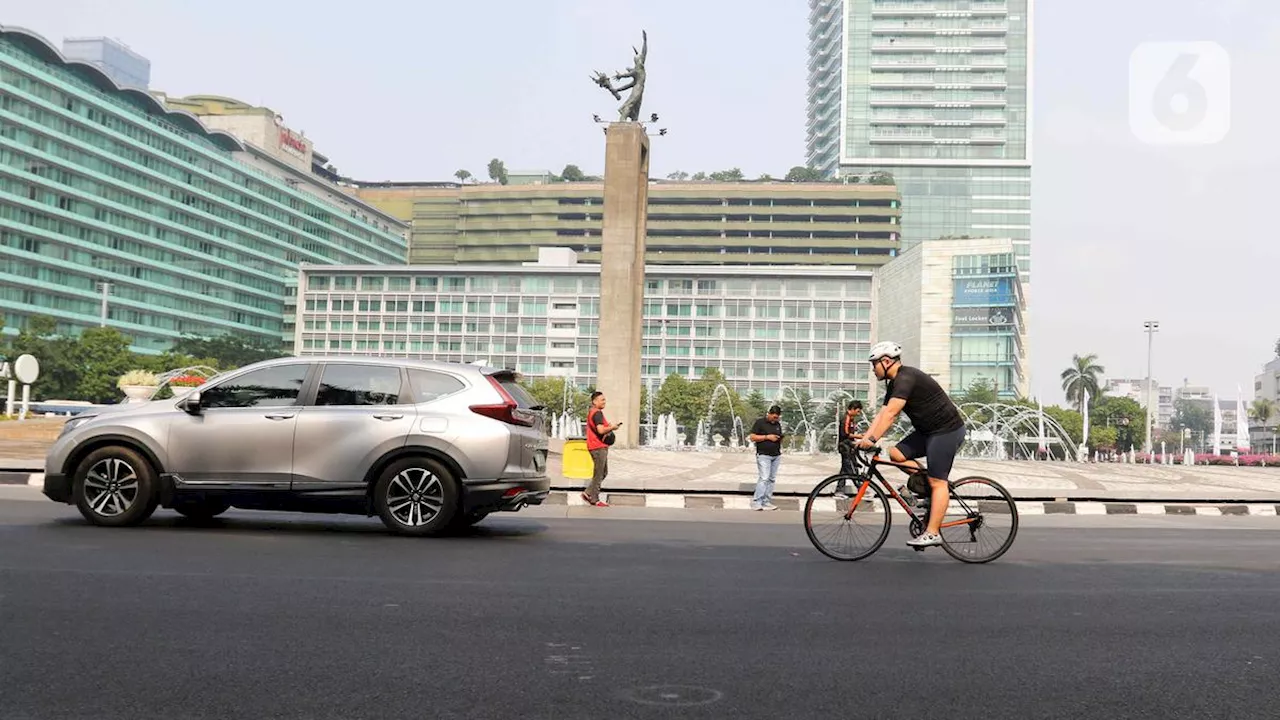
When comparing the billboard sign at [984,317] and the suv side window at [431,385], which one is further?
the billboard sign at [984,317]

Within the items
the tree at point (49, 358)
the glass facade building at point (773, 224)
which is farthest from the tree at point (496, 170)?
the tree at point (49, 358)

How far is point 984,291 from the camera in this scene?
122 meters

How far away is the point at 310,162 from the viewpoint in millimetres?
165000

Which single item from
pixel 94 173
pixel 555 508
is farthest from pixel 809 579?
pixel 94 173

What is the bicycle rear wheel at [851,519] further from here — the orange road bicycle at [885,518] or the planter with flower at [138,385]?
the planter with flower at [138,385]

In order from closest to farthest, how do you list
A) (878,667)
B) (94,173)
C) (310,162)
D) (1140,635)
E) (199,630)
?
(878,667) < (199,630) < (1140,635) < (94,173) < (310,162)

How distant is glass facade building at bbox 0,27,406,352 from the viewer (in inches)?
3986

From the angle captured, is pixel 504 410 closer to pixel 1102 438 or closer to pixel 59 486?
pixel 59 486

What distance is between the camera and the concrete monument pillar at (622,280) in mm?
36906

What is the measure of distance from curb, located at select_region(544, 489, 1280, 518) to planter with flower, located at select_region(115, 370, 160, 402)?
17877 mm

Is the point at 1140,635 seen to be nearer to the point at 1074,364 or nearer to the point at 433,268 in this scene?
the point at 433,268

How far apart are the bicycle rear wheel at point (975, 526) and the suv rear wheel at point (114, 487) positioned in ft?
22.5

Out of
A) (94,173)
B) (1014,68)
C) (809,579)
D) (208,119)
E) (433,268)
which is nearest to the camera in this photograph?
(809,579)

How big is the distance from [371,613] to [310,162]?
168806 mm
